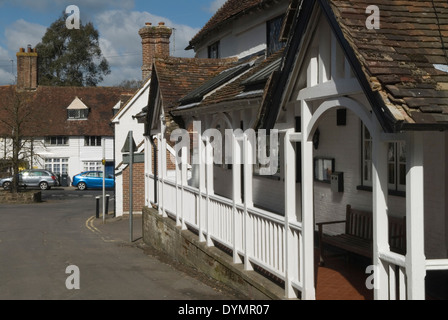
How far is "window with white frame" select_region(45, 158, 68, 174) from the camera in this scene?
5084 centimetres

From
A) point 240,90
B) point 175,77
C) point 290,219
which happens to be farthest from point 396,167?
point 175,77

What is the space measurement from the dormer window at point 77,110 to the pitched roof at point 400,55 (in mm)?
46510

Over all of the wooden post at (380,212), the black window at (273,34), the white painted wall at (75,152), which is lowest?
the wooden post at (380,212)

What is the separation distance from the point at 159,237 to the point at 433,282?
9.19 meters

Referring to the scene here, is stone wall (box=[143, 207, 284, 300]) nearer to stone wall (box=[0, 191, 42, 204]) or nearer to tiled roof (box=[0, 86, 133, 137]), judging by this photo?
stone wall (box=[0, 191, 42, 204])

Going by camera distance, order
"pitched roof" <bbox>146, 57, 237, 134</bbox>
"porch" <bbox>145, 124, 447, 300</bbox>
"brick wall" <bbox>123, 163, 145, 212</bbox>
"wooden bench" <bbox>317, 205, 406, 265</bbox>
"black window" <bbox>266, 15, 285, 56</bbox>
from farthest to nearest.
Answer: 1. "brick wall" <bbox>123, 163, 145, 212</bbox>
2. "black window" <bbox>266, 15, 285, 56</bbox>
3. "pitched roof" <bbox>146, 57, 237, 134</bbox>
4. "wooden bench" <bbox>317, 205, 406, 265</bbox>
5. "porch" <bbox>145, 124, 447, 300</bbox>

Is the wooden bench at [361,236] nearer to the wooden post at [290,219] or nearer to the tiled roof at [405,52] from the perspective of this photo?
the wooden post at [290,219]

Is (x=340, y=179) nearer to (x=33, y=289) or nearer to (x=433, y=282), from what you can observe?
(x=433, y=282)

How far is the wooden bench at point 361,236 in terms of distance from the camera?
8461 mm

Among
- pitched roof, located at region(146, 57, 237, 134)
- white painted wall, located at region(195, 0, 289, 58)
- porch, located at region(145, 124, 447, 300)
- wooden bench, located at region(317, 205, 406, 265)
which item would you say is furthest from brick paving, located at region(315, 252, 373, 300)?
white painted wall, located at region(195, 0, 289, 58)

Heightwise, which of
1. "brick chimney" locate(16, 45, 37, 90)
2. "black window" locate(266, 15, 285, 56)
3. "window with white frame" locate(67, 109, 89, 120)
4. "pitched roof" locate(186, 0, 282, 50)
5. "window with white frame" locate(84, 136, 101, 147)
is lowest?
"window with white frame" locate(84, 136, 101, 147)

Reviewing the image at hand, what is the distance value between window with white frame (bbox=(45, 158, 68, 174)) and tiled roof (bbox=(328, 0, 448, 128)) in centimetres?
4754

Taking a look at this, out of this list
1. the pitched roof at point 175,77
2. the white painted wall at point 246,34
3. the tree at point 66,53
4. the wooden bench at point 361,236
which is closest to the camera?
the wooden bench at point 361,236

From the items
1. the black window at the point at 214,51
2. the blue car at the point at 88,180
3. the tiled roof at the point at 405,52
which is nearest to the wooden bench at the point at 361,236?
the tiled roof at the point at 405,52
